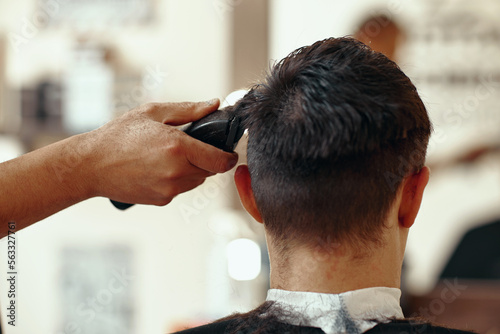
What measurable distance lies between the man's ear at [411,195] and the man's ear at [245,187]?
30 centimetres

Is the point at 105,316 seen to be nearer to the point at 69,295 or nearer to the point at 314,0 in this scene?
the point at 69,295

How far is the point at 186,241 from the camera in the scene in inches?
138

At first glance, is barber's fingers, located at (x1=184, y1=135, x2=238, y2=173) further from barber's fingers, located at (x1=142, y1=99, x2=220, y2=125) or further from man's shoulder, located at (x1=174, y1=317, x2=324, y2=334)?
man's shoulder, located at (x1=174, y1=317, x2=324, y2=334)

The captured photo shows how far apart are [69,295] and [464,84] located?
9.96 feet

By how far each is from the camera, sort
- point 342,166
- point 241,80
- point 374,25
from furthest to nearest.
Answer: point 241,80 < point 374,25 < point 342,166

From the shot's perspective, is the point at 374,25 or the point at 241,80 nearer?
the point at 374,25

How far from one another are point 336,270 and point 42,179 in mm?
670

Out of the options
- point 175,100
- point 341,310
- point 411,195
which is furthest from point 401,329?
point 175,100

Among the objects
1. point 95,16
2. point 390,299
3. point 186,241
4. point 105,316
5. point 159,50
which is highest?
point 95,16

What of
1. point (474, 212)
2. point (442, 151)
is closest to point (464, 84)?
point (442, 151)

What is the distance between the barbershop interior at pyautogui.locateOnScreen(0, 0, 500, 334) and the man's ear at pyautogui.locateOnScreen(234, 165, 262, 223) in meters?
2.19

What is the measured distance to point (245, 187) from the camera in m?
1.11

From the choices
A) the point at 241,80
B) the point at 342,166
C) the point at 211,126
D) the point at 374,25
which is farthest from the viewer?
the point at 241,80

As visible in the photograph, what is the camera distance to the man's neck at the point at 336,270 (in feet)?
3.23
